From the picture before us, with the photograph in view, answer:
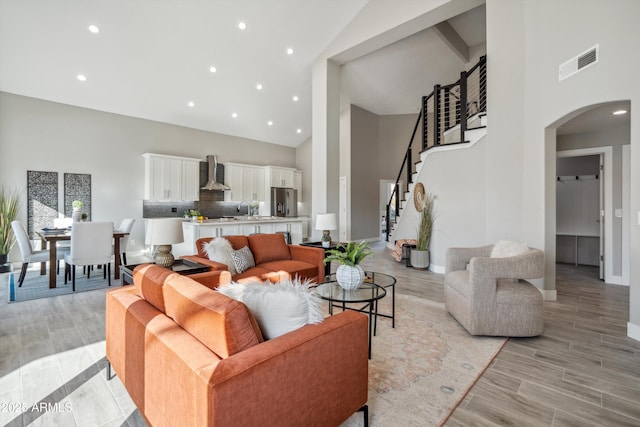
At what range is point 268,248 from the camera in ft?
13.7

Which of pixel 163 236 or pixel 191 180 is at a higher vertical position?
pixel 191 180

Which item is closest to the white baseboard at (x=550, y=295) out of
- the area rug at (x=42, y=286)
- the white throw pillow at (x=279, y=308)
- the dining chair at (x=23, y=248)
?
the white throw pillow at (x=279, y=308)

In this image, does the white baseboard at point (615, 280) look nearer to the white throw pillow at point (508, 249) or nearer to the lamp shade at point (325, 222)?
the white throw pillow at point (508, 249)

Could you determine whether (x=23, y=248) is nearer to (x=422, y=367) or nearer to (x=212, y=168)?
(x=212, y=168)

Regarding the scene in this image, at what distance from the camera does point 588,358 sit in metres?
2.43

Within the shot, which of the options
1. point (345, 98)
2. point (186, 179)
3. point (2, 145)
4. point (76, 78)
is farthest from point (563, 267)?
point (2, 145)

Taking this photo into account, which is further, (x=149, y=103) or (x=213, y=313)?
(x=149, y=103)

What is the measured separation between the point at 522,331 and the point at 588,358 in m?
0.47

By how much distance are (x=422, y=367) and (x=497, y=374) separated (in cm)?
54

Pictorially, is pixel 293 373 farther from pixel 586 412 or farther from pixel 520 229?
pixel 520 229

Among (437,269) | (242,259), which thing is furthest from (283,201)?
(242,259)

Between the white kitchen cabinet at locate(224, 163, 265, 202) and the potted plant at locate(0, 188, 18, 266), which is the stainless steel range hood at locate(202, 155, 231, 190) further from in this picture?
the potted plant at locate(0, 188, 18, 266)

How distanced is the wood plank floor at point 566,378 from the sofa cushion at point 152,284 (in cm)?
184

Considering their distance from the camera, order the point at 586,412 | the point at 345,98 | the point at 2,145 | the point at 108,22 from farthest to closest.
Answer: the point at 345,98
the point at 2,145
the point at 108,22
the point at 586,412
